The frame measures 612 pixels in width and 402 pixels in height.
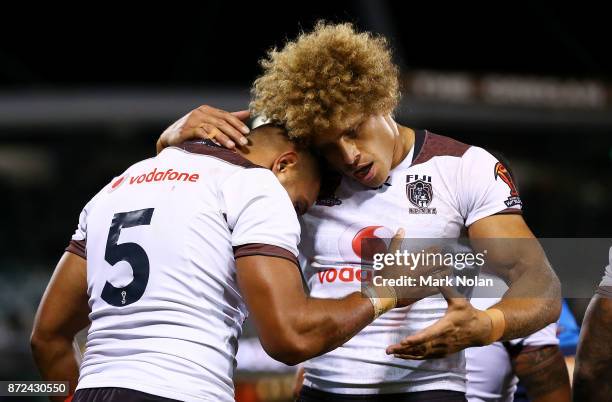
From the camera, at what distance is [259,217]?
2.32m

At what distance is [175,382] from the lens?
7.50ft

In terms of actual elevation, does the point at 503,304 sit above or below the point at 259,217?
below

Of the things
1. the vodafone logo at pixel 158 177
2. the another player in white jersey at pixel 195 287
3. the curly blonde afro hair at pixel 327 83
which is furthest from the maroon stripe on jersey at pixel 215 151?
the curly blonde afro hair at pixel 327 83

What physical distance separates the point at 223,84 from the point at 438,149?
36.0 feet

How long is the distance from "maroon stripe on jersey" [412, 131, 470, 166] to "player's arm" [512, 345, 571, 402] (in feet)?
2.79

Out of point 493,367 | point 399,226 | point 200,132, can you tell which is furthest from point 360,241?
point 493,367

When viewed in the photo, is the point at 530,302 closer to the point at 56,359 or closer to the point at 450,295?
the point at 450,295

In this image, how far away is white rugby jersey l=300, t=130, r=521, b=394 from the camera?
2758mm

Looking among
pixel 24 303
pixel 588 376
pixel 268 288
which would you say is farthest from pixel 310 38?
pixel 24 303

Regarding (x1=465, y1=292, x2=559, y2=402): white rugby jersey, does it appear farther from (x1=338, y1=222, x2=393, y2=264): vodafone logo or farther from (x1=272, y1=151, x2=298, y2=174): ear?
(x1=272, y1=151, x2=298, y2=174): ear

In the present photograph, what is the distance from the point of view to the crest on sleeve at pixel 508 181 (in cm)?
270

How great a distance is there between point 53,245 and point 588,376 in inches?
426

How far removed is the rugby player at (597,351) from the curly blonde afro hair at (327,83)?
952 millimetres

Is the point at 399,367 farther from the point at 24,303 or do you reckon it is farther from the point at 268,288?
the point at 24,303
